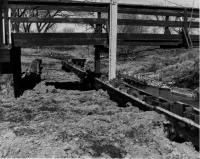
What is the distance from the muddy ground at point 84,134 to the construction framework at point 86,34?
240 centimetres

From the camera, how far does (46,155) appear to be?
3.30 metres

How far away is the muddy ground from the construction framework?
7.89ft

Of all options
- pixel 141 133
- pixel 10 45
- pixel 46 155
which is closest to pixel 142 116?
pixel 141 133

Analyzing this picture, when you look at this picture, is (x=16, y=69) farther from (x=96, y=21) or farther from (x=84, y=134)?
(x=84, y=134)

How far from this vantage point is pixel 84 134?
390cm

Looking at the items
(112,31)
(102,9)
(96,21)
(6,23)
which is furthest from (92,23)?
(6,23)

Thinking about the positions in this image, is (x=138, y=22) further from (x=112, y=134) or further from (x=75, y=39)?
(x=112, y=134)

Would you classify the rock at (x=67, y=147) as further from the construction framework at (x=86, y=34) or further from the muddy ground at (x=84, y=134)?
the construction framework at (x=86, y=34)

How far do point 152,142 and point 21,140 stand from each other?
68.4 inches

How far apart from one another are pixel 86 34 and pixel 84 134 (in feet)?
15.9

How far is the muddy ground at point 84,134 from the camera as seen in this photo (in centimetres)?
343

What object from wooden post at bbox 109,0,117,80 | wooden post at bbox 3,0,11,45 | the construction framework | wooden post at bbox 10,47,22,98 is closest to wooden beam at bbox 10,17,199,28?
the construction framework

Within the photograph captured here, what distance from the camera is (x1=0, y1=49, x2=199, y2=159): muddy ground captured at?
3.43 meters

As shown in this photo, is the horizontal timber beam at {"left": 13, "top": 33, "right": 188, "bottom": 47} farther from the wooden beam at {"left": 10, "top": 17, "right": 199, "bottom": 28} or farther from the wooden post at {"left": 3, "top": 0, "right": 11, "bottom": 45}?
the wooden beam at {"left": 10, "top": 17, "right": 199, "bottom": 28}
